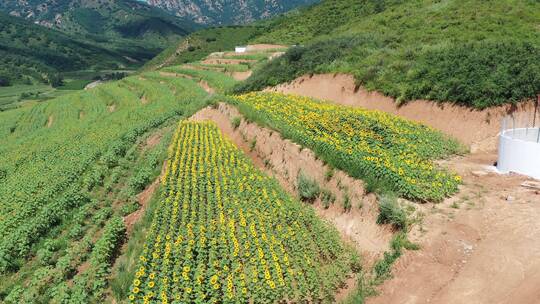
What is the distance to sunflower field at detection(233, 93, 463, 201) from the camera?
40.4 ft

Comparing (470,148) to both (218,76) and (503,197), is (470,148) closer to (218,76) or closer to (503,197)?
(503,197)

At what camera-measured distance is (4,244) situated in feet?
40.9

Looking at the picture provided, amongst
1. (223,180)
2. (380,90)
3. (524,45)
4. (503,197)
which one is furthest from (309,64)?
(503,197)

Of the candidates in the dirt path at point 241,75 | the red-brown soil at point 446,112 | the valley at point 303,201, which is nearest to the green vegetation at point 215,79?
the dirt path at point 241,75

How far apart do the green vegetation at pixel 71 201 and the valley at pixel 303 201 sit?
0.08 meters

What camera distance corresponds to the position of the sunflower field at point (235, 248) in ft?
28.8

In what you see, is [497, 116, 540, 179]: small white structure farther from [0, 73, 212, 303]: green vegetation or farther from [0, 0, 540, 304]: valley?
[0, 73, 212, 303]: green vegetation

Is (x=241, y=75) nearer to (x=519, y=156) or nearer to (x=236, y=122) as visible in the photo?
(x=236, y=122)

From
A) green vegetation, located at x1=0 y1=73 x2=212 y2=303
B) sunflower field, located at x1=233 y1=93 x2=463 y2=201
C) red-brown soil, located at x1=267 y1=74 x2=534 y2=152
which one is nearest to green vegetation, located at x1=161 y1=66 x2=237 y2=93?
green vegetation, located at x1=0 y1=73 x2=212 y2=303

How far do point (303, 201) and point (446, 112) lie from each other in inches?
456

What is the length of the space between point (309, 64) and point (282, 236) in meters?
25.5

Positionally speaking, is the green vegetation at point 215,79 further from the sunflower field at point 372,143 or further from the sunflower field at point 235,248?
Answer: the sunflower field at point 235,248

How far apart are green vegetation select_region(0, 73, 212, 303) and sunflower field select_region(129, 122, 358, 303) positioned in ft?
5.29

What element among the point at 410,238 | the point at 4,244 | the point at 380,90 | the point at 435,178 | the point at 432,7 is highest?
the point at 432,7
